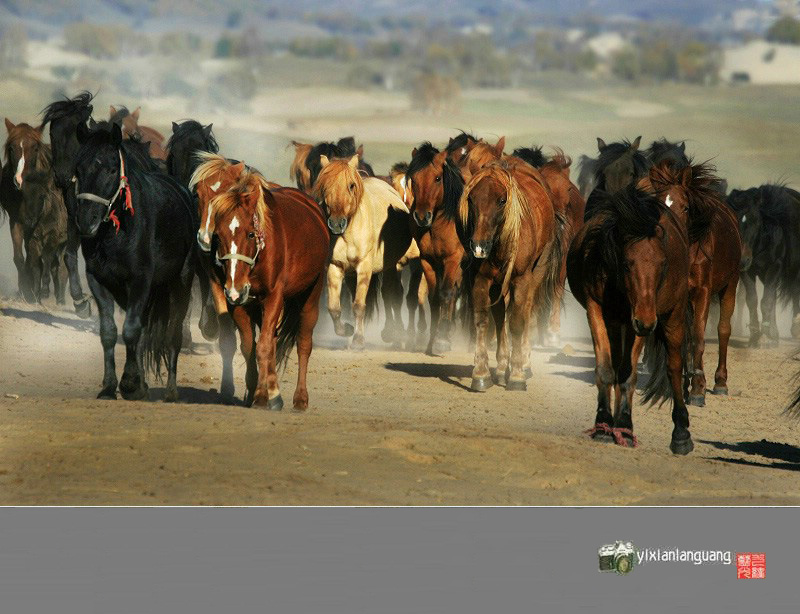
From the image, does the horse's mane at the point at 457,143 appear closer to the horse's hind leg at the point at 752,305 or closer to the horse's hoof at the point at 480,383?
the horse's hoof at the point at 480,383

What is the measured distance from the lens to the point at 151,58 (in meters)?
13.6

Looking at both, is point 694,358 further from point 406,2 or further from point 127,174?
point 127,174

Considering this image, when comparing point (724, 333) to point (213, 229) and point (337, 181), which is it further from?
point (213, 229)

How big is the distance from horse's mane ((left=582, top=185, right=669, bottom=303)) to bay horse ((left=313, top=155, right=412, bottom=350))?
5967mm

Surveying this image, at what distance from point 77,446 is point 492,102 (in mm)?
5680

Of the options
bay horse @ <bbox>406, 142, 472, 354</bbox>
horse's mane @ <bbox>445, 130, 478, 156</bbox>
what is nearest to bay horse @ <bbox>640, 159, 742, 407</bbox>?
bay horse @ <bbox>406, 142, 472, 354</bbox>

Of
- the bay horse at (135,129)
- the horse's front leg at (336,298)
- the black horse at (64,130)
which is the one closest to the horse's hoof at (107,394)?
the black horse at (64,130)

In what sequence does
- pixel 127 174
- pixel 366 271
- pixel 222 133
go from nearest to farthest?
pixel 127 174
pixel 222 133
pixel 366 271

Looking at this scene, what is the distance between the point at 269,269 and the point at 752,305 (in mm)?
10048

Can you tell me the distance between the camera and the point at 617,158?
1542 cm

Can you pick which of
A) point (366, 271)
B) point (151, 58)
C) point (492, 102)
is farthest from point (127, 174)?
point (366, 271)

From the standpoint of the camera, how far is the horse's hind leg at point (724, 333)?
1606 cm

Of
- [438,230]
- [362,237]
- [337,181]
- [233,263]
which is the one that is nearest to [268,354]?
[233,263]

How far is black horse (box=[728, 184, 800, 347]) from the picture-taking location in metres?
20.4
